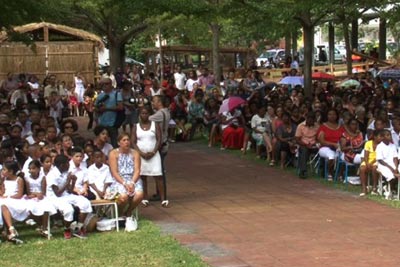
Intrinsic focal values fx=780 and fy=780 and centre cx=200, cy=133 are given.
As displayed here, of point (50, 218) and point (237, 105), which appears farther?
point (237, 105)

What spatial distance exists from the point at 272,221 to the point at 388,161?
2581mm

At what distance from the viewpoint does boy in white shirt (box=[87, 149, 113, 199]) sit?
32.0 feet

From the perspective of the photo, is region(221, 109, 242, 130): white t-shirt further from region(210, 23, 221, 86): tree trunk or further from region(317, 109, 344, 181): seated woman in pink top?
region(210, 23, 221, 86): tree trunk

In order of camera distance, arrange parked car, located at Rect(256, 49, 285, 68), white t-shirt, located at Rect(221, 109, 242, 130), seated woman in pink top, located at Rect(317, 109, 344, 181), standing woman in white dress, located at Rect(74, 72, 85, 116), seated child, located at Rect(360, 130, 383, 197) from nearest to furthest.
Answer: seated child, located at Rect(360, 130, 383, 197)
seated woman in pink top, located at Rect(317, 109, 344, 181)
white t-shirt, located at Rect(221, 109, 242, 130)
standing woman in white dress, located at Rect(74, 72, 85, 116)
parked car, located at Rect(256, 49, 285, 68)

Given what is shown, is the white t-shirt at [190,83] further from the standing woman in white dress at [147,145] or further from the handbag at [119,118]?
the standing woman in white dress at [147,145]

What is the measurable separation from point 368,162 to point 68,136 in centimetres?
452

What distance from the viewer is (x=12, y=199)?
350 inches

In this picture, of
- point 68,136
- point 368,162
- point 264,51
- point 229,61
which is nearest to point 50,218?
point 68,136

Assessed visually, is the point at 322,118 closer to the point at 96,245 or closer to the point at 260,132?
the point at 260,132

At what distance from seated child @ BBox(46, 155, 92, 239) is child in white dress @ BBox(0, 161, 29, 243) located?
355mm

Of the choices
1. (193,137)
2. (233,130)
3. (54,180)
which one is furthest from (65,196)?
(193,137)

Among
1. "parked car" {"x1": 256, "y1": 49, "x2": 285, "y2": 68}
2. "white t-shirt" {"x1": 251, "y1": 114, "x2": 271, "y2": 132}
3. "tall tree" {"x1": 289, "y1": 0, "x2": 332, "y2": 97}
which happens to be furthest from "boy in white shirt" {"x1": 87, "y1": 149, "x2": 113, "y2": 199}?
"parked car" {"x1": 256, "y1": 49, "x2": 285, "y2": 68}

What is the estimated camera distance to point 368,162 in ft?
38.9

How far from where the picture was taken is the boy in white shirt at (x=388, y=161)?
11.4 meters
